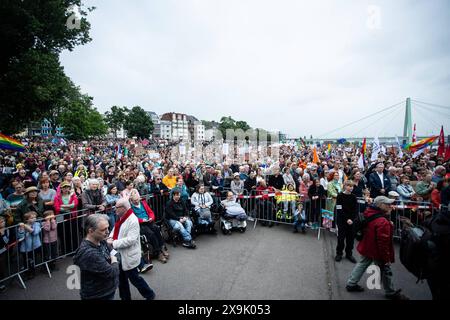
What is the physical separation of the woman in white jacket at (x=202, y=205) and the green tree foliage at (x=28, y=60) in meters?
11.0

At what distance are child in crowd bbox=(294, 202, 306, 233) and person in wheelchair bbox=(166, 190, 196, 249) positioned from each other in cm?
310

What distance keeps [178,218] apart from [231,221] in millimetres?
1693

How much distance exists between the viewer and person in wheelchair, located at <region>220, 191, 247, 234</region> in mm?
6409

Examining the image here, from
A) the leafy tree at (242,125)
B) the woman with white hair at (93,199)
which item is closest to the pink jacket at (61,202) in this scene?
the woman with white hair at (93,199)

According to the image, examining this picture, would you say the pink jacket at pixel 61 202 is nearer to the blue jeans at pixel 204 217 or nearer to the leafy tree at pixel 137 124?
the blue jeans at pixel 204 217

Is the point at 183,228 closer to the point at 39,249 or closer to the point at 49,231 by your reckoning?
the point at 49,231

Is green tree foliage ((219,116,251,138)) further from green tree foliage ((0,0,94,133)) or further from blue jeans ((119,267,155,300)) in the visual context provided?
blue jeans ((119,267,155,300))

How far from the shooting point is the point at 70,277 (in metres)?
4.12

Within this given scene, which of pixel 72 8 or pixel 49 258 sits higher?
pixel 72 8

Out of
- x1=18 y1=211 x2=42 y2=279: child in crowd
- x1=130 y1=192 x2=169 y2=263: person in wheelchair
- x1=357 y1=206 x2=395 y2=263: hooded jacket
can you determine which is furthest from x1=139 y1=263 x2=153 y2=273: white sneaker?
x1=357 y1=206 x2=395 y2=263: hooded jacket

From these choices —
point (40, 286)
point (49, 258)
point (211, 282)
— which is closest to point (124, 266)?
point (211, 282)

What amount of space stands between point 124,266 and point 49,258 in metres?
2.60
